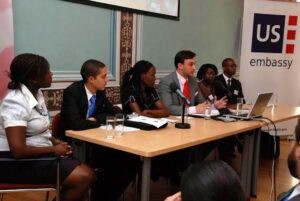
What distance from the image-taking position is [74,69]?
11.7 feet

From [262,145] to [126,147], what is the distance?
10.2 ft

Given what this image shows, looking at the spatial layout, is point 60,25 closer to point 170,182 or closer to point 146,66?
point 146,66

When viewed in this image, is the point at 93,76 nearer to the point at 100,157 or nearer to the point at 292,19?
the point at 100,157

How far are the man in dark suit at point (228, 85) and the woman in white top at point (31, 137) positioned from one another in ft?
8.75

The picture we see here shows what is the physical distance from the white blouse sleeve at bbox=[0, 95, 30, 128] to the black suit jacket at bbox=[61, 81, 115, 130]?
46cm

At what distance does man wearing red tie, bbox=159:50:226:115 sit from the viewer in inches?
139

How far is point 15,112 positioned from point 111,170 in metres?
1.01

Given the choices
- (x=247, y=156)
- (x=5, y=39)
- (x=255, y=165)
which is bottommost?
(x=255, y=165)

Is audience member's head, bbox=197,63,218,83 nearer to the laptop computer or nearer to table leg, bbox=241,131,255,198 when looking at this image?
the laptop computer

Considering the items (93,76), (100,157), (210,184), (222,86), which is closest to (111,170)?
(100,157)

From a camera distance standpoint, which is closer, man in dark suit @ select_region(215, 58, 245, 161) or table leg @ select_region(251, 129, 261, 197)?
table leg @ select_region(251, 129, 261, 197)

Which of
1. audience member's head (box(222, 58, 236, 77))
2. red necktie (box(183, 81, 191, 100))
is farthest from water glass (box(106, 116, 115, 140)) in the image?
audience member's head (box(222, 58, 236, 77))

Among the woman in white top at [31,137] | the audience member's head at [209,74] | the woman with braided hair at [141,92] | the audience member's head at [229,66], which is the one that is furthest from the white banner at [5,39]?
the audience member's head at [229,66]

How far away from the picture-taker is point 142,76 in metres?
3.43
